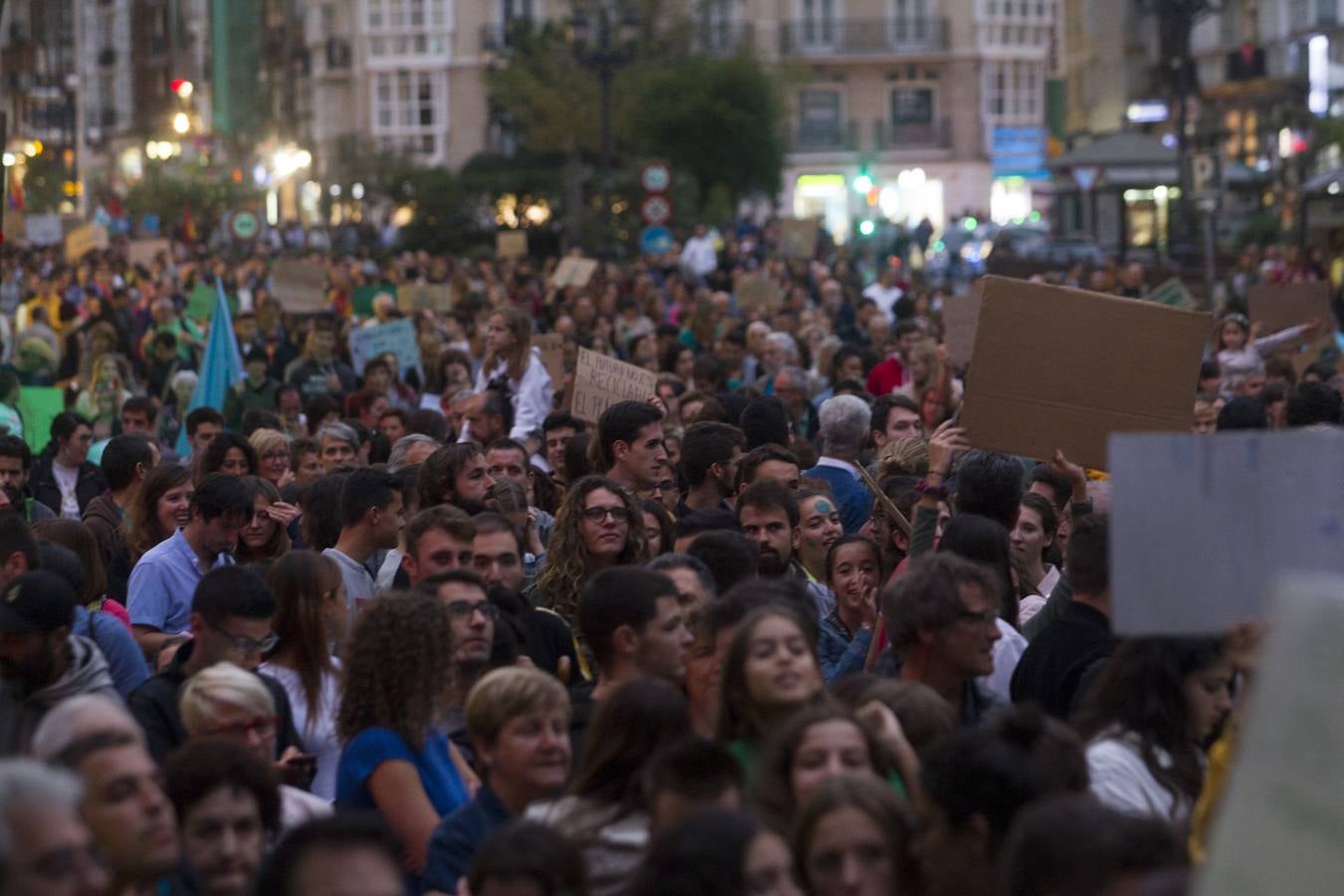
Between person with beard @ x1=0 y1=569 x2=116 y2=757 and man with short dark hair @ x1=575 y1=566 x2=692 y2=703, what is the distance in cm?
119

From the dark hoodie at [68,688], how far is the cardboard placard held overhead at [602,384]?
5472 mm

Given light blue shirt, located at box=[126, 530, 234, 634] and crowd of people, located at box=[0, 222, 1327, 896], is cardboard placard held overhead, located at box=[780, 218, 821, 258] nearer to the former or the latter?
crowd of people, located at box=[0, 222, 1327, 896]

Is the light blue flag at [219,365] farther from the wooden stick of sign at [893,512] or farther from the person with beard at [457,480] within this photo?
the wooden stick of sign at [893,512]

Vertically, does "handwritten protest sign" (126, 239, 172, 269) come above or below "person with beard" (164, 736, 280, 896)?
above

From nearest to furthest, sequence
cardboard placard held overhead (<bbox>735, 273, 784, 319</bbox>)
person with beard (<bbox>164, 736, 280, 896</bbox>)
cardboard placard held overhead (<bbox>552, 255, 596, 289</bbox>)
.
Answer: person with beard (<bbox>164, 736, 280, 896</bbox>) < cardboard placard held overhead (<bbox>735, 273, 784, 319</bbox>) < cardboard placard held overhead (<bbox>552, 255, 596, 289</bbox>)

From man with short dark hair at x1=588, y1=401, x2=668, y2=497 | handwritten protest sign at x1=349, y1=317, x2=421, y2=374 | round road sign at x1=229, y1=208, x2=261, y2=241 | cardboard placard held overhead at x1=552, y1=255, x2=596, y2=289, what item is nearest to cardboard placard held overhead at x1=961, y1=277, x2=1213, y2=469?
man with short dark hair at x1=588, y1=401, x2=668, y2=497

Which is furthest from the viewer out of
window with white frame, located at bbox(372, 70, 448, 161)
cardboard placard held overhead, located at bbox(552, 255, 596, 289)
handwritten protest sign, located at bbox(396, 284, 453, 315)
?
window with white frame, located at bbox(372, 70, 448, 161)

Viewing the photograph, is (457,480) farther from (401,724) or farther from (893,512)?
(401,724)

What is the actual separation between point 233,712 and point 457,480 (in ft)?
10.5

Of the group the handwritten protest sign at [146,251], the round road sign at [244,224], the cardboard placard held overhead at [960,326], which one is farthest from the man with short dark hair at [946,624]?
the round road sign at [244,224]

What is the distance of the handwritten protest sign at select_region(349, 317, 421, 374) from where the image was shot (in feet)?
56.1

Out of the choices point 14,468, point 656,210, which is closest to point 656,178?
point 656,210

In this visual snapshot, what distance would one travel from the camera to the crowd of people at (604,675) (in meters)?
4.41

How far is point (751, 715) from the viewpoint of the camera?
5484 mm
